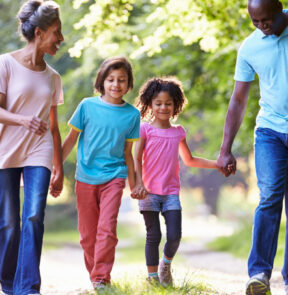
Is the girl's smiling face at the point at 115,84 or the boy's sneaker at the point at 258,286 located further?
the girl's smiling face at the point at 115,84

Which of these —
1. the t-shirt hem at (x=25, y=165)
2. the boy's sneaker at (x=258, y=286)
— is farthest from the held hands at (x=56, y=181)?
the boy's sneaker at (x=258, y=286)

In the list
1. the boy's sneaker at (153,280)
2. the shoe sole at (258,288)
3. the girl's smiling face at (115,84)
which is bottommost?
the boy's sneaker at (153,280)

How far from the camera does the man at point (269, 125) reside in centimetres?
441

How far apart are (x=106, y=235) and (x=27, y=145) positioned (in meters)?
0.89

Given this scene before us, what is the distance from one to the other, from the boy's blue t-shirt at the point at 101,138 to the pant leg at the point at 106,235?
12cm

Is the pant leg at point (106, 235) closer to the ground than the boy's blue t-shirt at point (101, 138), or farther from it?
closer to the ground

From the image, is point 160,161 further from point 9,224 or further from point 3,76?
point 3,76

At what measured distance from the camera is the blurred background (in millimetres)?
7961

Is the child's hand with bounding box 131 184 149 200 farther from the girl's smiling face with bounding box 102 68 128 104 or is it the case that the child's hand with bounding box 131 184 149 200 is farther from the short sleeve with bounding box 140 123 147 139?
the girl's smiling face with bounding box 102 68 128 104

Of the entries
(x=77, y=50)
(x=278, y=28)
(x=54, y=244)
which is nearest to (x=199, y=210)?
(x=54, y=244)

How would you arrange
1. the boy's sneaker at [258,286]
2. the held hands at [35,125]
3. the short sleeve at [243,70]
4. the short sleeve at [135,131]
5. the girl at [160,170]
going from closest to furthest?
the held hands at [35,125]
the boy's sneaker at [258,286]
the short sleeve at [243,70]
the short sleeve at [135,131]
the girl at [160,170]

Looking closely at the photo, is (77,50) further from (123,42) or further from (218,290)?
(123,42)

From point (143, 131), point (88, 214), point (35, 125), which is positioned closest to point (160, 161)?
point (143, 131)

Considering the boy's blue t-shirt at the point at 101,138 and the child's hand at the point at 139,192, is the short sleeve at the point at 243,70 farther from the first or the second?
the child's hand at the point at 139,192
